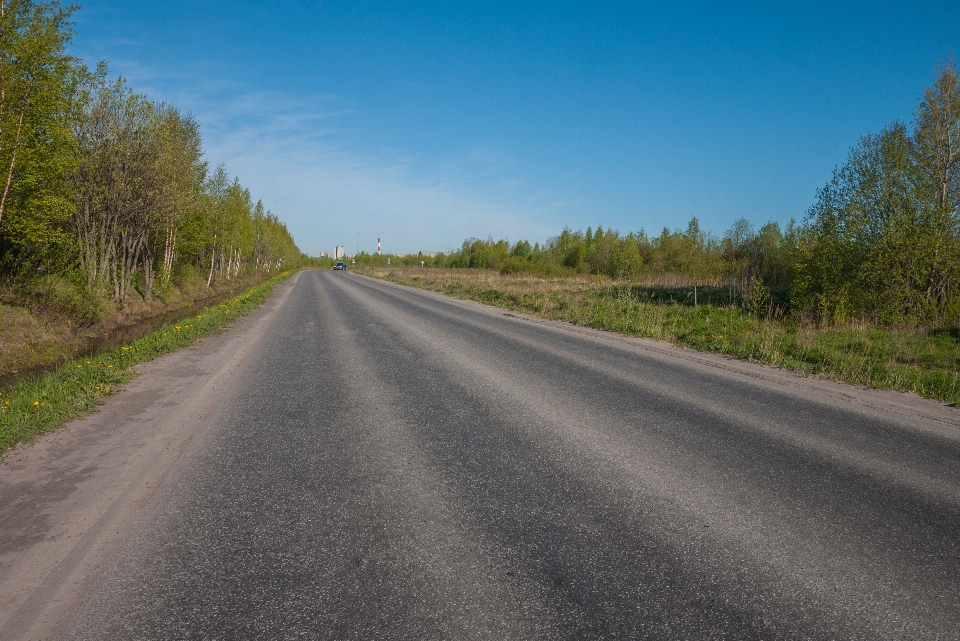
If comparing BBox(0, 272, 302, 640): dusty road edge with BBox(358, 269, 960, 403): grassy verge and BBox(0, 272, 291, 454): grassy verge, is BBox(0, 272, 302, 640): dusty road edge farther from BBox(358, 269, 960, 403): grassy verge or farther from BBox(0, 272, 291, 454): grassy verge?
Answer: BBox(358, 269, 960, 403): grassy verge

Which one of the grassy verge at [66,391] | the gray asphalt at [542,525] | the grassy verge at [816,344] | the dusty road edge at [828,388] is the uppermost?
the grassy verge at [816,344]

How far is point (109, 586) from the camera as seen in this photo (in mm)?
2777

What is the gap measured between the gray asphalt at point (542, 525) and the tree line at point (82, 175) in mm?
11890

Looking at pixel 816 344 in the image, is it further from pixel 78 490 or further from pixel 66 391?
pixel 66 391

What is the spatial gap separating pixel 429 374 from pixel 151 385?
425 cm

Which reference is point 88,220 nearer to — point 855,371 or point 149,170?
point 149,170

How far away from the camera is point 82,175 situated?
1766 centimetres

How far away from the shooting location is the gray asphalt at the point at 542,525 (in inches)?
99.1

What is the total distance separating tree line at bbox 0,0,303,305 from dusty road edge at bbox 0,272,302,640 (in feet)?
33.0

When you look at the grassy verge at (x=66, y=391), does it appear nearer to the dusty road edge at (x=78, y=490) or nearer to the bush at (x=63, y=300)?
the dusty road edge at (x=78, y=490)

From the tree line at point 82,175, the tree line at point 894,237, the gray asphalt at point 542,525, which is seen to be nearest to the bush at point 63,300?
the tree line at point 82,175

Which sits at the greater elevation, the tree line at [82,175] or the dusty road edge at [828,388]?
the tree line at [82,175]

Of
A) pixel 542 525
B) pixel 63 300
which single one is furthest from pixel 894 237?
pixel 63 300

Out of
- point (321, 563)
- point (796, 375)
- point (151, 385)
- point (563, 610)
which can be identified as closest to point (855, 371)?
point (796, 375)
